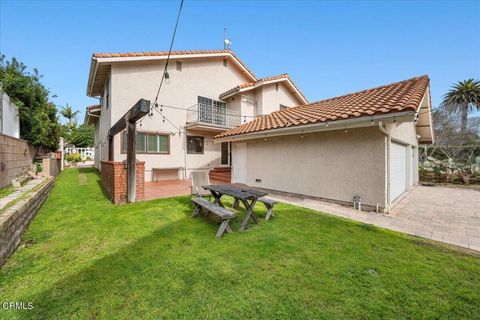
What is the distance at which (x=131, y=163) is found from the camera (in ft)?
22.2

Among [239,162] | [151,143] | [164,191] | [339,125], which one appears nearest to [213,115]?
[239,162]

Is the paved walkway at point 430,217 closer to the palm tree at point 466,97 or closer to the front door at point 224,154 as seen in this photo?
the front door at point 224,154

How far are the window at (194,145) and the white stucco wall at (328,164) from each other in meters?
5.20

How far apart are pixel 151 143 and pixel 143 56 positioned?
4709 mm

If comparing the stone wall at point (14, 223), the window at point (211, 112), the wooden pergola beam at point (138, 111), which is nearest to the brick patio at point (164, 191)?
the wooden pergola beam at point (138, 111)

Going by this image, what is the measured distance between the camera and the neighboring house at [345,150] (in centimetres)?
622

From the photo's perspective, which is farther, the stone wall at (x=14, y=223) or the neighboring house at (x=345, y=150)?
the neighboring house at (x=345, y=150)

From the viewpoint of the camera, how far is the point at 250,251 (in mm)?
3643

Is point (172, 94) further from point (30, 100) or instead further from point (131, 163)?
point (30, 100)

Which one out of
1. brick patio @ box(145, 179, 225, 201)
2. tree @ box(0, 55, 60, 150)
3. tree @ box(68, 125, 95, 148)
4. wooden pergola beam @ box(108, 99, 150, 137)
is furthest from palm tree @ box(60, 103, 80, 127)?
wooden pergola beam @ box(108, 99, 150, 137)

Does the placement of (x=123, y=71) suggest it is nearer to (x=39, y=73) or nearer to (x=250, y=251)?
(x=250, y=251)

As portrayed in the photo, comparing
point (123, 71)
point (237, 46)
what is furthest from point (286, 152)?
point (237, 46)

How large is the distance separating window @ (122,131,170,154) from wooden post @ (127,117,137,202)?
16.3 feet

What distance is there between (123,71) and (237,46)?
8437 mm
